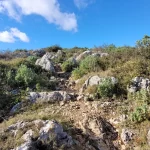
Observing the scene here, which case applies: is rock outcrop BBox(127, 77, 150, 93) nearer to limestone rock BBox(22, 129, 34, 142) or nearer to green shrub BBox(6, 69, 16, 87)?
limestone rock BBox(22, 129, 34, 142)

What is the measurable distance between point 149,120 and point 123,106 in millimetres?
1247

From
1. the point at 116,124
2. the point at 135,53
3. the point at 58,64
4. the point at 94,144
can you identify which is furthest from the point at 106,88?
the point at 58,64

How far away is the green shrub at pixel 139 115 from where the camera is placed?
7227mm

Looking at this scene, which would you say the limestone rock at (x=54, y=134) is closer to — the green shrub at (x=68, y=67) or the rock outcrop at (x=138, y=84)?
the rock outcrop at (x=138, y=84)

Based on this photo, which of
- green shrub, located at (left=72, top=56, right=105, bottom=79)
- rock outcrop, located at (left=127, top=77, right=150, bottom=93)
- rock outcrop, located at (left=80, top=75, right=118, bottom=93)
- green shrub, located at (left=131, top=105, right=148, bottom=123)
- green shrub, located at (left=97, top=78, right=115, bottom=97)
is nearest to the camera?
green shrub, located at (left=131, top=105, right=148, bottom=123)

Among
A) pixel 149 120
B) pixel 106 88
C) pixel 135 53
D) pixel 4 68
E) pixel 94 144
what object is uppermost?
pixel 135 53

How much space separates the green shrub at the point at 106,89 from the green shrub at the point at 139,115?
1980 millimetres

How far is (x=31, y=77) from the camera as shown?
11.1m

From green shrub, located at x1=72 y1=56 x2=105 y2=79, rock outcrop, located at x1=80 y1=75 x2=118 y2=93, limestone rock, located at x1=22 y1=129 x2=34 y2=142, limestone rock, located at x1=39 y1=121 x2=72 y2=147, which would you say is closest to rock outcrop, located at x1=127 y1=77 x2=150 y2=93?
rock outcrop, located at x1=80 y1=75 x2=118 y2=93

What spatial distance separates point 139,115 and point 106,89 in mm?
2178

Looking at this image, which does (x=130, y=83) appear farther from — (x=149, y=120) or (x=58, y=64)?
(x=58, y=64)

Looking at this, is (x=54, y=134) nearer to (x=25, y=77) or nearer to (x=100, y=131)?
(x=100, y=131)

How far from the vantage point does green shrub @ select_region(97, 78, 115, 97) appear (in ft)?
30.3

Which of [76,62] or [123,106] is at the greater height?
[76,62]
